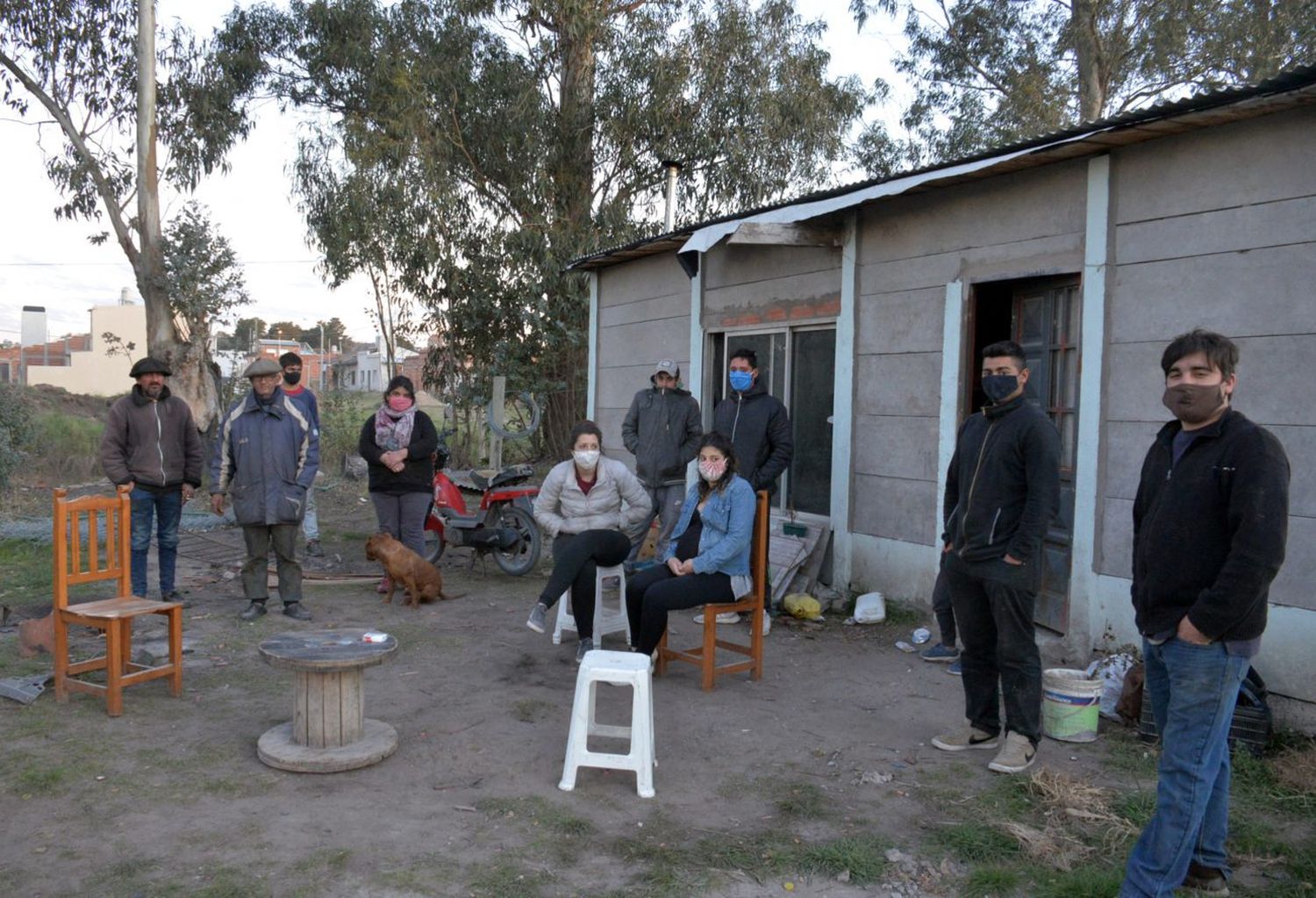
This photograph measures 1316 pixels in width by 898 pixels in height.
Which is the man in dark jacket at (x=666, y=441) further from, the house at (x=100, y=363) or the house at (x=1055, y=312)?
the house at (x=100, y=363)

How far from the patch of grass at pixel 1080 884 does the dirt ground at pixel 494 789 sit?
0.88ft

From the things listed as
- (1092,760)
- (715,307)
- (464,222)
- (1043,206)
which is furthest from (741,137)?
(1092,760)

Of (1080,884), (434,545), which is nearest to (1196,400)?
(1080,884)

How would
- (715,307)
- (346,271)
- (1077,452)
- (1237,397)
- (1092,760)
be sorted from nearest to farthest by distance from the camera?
1. (1092,760)
2. (1237,397)
3. (1077,452)
4. (715,307)
5. (346,271)

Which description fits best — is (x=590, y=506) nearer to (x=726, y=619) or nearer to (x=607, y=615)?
(x=607, y=615)

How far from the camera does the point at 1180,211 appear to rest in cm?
522

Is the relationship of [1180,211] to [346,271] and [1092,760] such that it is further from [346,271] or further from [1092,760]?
[346,271]

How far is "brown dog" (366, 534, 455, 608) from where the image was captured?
740 centimetres

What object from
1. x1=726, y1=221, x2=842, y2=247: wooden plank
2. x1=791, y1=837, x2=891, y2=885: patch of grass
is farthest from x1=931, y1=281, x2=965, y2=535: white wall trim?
x1=791, y1=837, x2=891, y2=885: patch of grass

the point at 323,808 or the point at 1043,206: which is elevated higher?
the point at 1043,206

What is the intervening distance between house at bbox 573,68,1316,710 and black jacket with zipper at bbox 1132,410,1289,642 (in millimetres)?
2135

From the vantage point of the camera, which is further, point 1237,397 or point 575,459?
point 575,459

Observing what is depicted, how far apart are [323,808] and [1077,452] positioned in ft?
14.2

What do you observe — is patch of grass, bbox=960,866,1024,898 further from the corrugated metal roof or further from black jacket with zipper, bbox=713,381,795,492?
black jacket with zipper, bbox=713,381,795,492
